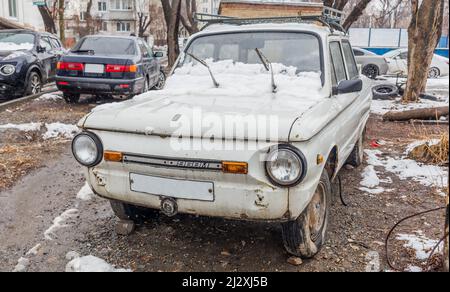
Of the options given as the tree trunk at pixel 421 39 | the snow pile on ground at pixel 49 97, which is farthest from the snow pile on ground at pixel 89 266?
the tree trunk at pixel 421 39

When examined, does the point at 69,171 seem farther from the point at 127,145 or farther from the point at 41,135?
the point at 127,145

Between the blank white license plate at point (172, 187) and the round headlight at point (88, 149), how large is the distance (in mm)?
320

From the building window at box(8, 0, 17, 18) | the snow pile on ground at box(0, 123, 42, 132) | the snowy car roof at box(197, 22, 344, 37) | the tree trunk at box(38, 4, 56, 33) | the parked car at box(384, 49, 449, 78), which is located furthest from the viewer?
the building window at box(8, 0, 17, 18)

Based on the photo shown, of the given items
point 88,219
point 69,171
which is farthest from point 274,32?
point 69,171

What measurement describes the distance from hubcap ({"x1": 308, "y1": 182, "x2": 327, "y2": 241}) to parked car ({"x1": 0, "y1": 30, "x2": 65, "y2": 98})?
8502 mm

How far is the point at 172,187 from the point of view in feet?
9.87

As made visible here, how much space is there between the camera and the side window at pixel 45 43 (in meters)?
11.2

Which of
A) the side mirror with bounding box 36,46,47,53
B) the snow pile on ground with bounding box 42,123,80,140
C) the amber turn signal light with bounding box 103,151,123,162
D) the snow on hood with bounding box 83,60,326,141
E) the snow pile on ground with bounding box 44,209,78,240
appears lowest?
the snow pile on ground with bounding box 44,209,78,240

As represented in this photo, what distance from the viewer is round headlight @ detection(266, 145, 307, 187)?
273cm

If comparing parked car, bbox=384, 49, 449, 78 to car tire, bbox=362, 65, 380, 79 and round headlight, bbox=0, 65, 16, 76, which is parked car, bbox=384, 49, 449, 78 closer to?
car tire, bbox=362, 65, 380, 79

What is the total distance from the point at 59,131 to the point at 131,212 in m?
4.28

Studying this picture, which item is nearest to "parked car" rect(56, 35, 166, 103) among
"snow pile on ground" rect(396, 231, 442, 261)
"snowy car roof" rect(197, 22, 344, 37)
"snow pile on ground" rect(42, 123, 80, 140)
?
"snow pile on ground" rect(42, 123, 80, 140)

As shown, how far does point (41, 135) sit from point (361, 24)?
64217mm

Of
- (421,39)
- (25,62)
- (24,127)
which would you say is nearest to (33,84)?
(25,62)
